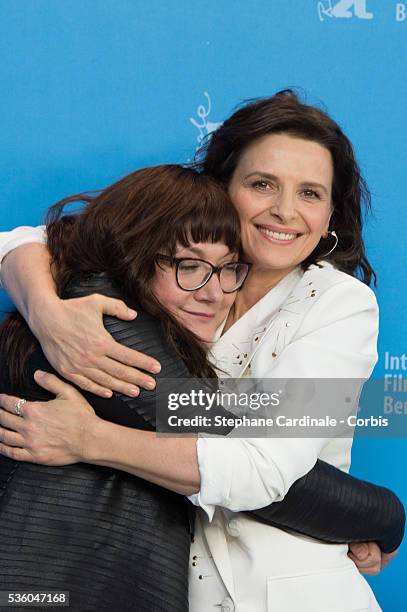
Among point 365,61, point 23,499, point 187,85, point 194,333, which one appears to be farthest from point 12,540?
point 365,61

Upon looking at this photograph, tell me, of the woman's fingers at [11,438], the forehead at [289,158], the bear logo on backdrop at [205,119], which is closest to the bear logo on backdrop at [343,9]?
the bear logo on backdrop at [205,119]

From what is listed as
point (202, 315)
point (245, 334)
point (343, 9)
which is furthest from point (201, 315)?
point (343, 9)

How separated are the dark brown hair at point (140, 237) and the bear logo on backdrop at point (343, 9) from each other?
2.27 ft

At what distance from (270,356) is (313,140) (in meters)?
0.45

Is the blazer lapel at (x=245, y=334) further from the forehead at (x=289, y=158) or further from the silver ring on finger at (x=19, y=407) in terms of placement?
the silver ring on finger at (x=19, y=407)

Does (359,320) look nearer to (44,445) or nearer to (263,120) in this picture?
(263,120)

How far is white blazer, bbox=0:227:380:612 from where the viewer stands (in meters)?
1.33

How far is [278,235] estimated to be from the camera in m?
1.66

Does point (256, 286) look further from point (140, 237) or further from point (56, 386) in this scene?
point (56, 386)

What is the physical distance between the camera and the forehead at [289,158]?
5.43 ft

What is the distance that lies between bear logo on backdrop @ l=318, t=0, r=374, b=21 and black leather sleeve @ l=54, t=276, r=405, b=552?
982mm

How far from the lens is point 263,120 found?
1689 mm

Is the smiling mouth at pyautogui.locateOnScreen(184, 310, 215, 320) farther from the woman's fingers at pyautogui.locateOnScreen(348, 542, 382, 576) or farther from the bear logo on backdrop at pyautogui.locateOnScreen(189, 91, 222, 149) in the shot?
the bear logo on backdrop at pyautogui.locateOnScreen(189, 91, 222, 149)

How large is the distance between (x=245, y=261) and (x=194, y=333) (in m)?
0.21
